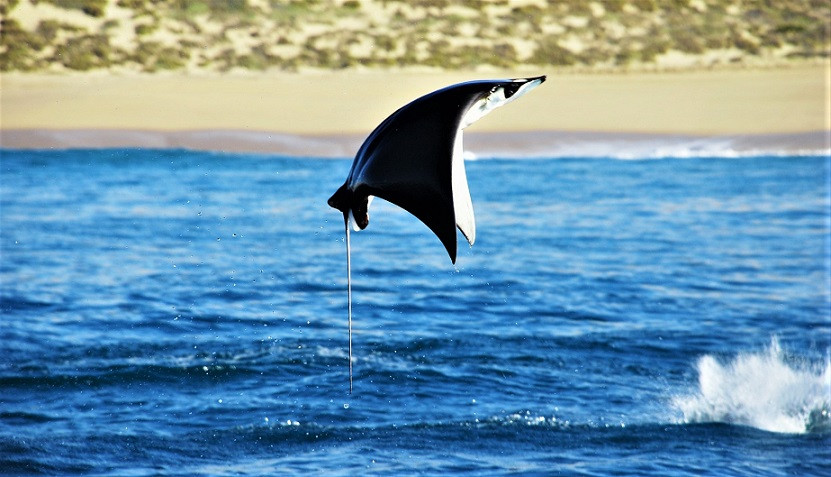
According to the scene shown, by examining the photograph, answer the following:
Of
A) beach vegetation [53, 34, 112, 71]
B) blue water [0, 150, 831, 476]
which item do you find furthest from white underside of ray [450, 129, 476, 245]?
beach vegetation [53, 34, 112, 71]

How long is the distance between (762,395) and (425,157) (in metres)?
5.61

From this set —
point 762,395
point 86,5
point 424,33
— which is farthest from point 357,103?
point 762,395

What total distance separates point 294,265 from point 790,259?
7.93 m

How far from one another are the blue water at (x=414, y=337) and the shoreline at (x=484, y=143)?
20.2 ft

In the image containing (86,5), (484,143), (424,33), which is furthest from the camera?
(424,33)

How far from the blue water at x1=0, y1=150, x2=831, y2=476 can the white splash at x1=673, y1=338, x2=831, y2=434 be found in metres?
0.03

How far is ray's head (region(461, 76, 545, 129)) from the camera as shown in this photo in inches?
207

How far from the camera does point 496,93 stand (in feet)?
17.7

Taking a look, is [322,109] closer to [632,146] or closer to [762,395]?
[632,146]

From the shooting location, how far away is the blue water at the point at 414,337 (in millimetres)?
8172

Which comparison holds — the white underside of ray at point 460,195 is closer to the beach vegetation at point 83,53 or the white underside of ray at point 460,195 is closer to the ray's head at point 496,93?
the ray's head at point 496,93

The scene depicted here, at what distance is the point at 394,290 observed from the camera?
13.8 m

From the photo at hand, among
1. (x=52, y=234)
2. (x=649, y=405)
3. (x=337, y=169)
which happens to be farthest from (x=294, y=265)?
(x=337, y=169)

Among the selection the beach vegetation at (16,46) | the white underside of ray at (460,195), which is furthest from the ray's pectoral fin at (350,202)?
the beach vegetation at (16,46)
